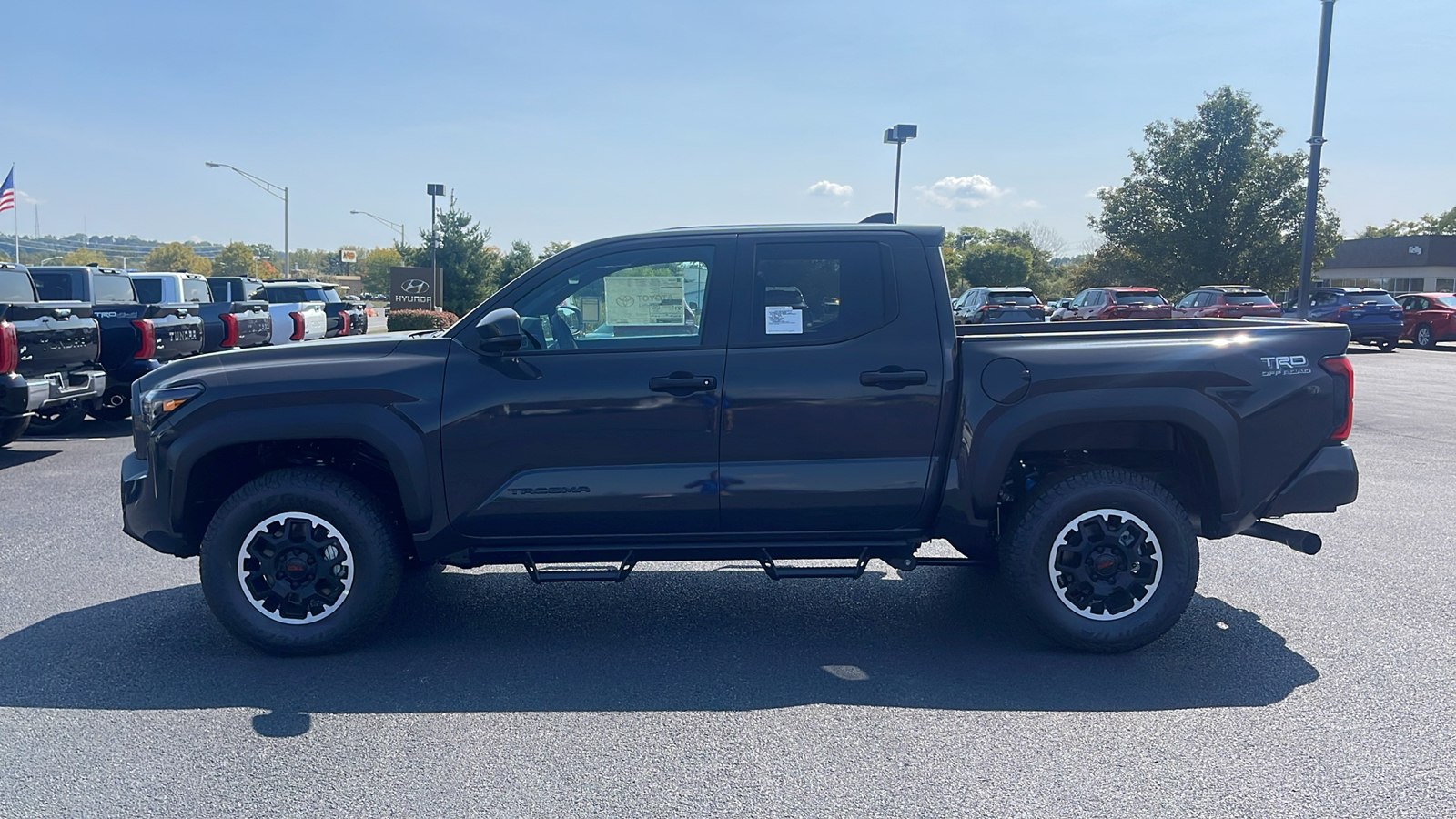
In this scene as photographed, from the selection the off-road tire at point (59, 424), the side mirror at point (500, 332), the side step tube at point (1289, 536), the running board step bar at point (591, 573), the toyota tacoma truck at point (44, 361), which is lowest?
the off-road tire at point (59, 424)

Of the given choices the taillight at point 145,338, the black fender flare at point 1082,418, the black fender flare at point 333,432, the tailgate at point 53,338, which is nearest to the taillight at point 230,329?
the taillight at point 145,338

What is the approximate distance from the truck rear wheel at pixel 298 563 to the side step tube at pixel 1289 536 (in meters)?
4.12

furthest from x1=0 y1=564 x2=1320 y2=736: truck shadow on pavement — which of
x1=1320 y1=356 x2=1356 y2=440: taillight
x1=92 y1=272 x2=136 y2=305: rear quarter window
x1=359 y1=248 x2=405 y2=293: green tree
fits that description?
x1=359 y1=248 x2=405 y2=293: green tree

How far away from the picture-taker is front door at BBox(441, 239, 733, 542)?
478 cm

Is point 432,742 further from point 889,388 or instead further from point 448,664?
point 889,388

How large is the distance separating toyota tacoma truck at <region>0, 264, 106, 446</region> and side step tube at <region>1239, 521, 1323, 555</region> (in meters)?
10.0

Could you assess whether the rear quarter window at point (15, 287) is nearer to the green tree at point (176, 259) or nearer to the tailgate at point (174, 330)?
the tailgate at point (174, 330)

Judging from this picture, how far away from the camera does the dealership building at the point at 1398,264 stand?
182 feet

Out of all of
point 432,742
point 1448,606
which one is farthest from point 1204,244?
point 432,742

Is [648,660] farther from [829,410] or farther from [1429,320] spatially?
[1429,320]

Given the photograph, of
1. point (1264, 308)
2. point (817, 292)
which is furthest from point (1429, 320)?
point (817, 292)

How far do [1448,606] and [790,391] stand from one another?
12.2 ft

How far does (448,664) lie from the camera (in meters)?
4.81

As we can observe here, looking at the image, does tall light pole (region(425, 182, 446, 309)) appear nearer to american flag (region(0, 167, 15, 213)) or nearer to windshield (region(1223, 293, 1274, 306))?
american flag (region(0, 167, 15, 213))
